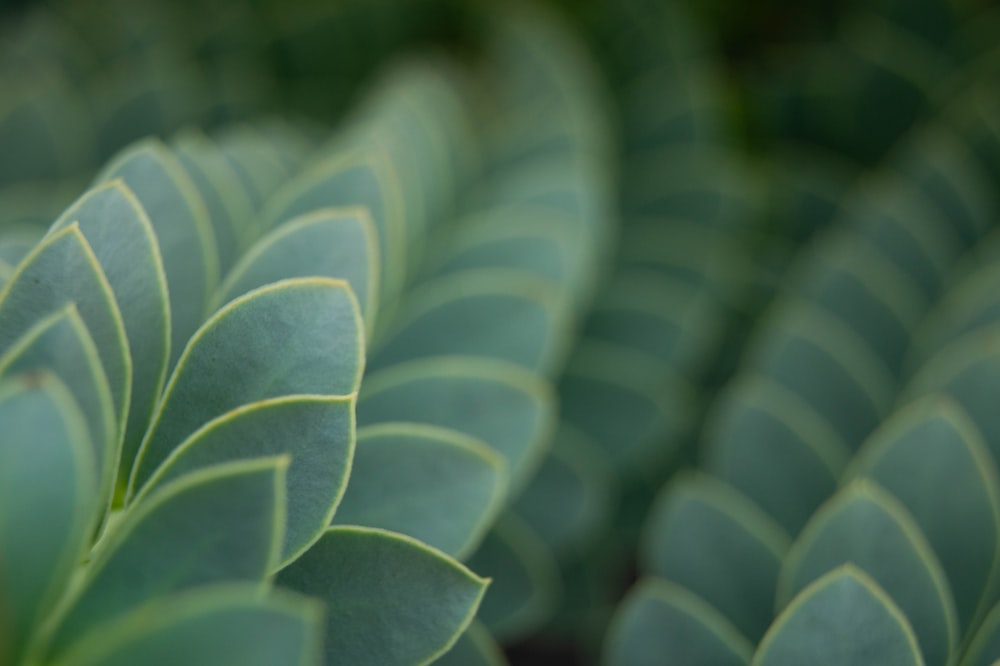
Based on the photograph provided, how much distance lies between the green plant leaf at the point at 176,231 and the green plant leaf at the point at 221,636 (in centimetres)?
17

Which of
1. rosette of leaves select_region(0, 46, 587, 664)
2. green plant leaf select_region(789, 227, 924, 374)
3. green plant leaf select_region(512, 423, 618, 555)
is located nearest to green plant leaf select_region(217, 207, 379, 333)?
rosette of leaves select_region(0, 46, 587, 664)

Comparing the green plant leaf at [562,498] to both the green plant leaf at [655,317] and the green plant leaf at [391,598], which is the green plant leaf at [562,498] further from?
the green plant leaf at [391,598]

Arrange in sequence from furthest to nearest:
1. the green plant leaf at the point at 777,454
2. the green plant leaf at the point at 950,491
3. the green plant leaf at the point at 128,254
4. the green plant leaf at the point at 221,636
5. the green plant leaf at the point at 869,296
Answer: the green plant leaf at the point at 869,296 → the green plant leaf at the point at 777,454 → the green plant leaf at the point at 950,491 → the green plant leaf at the point at 128,254 → the green plant leaf at the point at 221,636

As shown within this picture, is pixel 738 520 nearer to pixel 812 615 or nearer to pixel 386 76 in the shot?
pixel 812 615

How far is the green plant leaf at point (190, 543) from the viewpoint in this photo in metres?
0.27

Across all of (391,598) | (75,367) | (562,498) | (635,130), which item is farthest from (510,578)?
(635,130)

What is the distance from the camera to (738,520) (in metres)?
0.50

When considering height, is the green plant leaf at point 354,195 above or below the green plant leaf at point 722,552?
above

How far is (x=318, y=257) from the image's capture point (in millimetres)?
392

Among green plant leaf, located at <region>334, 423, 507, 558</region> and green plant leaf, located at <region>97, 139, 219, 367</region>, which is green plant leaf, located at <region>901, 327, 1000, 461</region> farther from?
green plant leaf, located at <region>97, 139, 219, 367</region>

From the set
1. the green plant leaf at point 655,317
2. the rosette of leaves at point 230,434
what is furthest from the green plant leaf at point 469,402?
the green plant leaf at point 655,317

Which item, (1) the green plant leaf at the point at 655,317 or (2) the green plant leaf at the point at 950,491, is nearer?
(2) the green plant leaf at the point at 950,491

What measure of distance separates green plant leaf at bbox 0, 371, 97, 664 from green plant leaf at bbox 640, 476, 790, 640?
1.10 feet

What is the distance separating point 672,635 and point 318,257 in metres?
0.23
